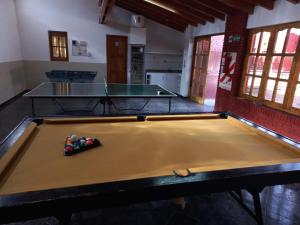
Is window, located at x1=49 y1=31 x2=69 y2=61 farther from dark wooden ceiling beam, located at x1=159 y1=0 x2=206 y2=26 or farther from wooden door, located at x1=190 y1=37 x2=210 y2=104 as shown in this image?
wooden door, located at x1=190 y1=37 x2=210 y2=104

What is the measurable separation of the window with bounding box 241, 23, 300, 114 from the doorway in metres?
1.76

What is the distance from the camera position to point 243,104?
406 cm

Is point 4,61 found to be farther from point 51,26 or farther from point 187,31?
point 187,31

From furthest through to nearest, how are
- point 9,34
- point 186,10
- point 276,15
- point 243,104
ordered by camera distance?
1. point 9,34
2. point 186,10
3. point 243,104
4. point 276,15

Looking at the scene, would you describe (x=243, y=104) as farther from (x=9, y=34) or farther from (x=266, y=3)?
(x=9, y=34)

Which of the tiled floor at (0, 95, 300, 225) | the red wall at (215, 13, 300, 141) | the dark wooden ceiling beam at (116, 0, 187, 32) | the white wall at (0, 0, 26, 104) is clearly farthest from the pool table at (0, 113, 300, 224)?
the dark wooden ceiling beam at (116, 0, 187, 32)

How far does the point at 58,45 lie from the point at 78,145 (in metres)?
6.71

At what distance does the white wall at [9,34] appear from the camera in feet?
17.8

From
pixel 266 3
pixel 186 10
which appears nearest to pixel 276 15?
pixel 266 3

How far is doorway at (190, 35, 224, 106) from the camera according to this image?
229 inches

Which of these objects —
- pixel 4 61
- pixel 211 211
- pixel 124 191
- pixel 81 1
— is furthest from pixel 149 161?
pixel 81 1

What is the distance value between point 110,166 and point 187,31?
6.33 metres

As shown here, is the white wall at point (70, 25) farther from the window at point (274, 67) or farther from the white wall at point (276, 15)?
the window at point (274, 67)

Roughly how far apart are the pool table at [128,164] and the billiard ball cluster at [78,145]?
0.11 ft
